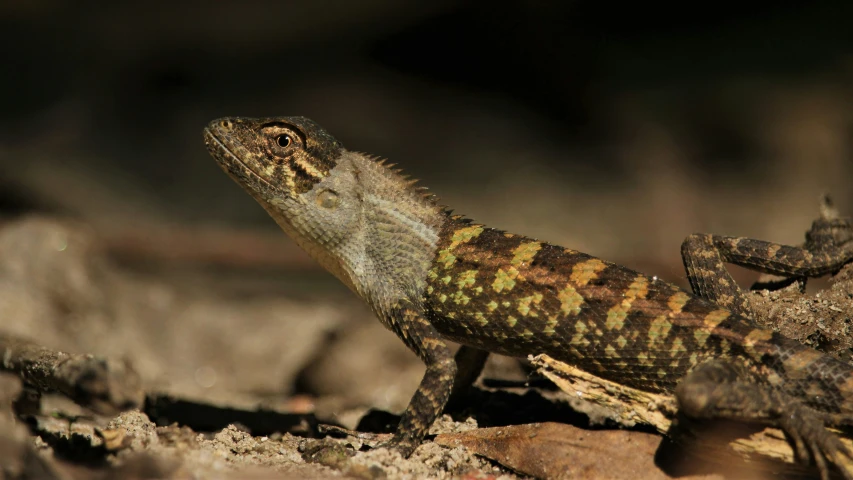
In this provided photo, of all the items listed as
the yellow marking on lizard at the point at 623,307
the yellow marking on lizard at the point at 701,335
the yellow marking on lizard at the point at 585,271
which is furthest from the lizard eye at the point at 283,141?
the yellow marking on lizard at the point at 701,335

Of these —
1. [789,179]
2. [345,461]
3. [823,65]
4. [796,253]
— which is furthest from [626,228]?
[345,461]

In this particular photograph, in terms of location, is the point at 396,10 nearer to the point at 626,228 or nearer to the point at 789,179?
the point at 626,228

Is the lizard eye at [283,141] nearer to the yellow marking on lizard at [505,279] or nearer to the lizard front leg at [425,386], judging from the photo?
the lizard front leg at [425,386]

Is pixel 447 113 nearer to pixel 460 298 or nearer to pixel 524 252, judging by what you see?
pixel 524 252

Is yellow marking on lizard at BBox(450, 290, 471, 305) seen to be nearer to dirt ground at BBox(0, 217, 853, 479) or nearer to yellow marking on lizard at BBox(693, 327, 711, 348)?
dirt ground at BBox(0, 217, 853, 479)

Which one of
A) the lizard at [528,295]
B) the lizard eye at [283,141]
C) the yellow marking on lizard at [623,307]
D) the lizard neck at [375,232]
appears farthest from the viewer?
the lizard eye at [283,141]
